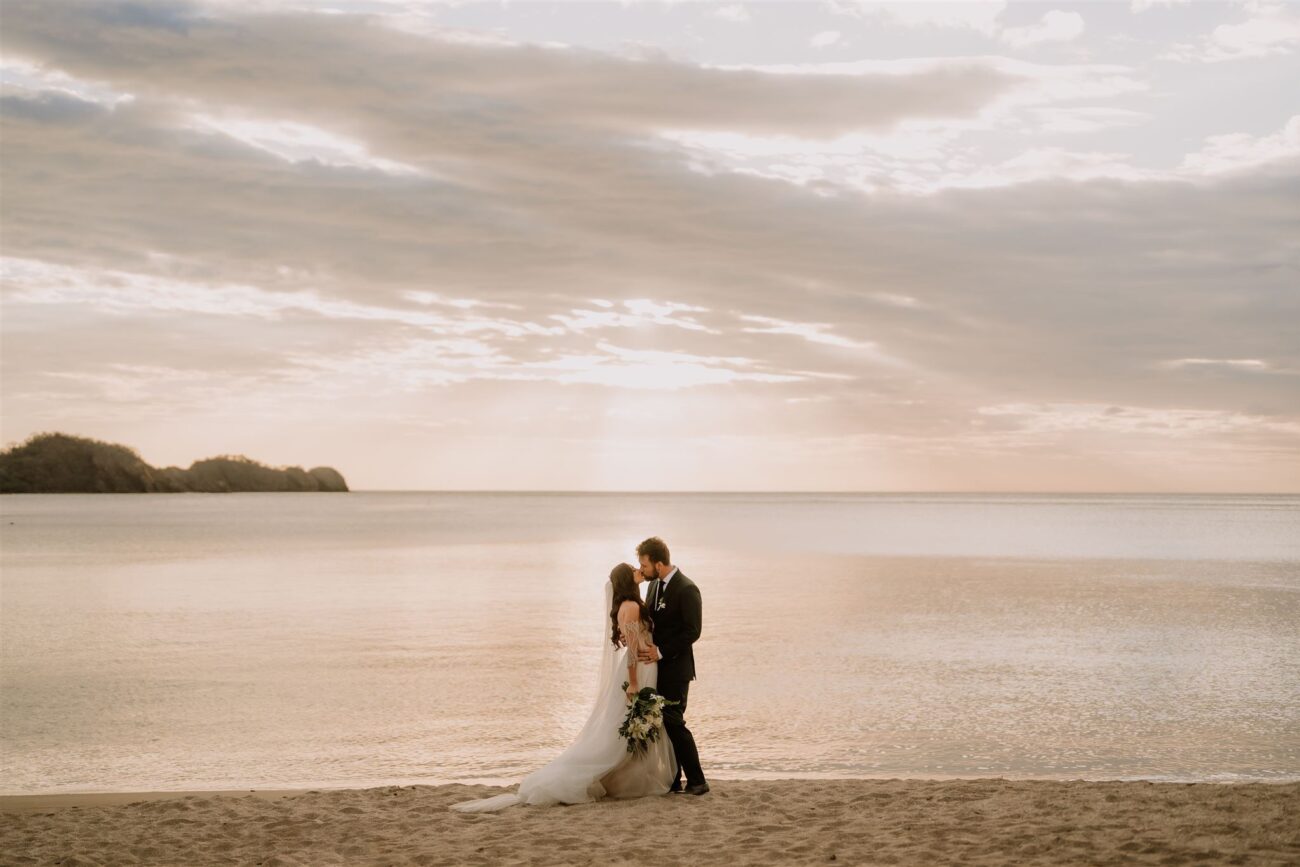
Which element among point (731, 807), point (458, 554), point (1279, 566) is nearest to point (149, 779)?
point (731, 807)

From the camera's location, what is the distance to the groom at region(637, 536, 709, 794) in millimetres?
10094

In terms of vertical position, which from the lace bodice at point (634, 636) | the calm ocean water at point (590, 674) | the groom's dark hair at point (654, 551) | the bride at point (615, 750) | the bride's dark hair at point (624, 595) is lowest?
the calm ocean water at point (590, 674)

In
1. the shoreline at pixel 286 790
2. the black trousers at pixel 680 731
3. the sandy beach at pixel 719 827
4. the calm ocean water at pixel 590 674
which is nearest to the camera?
the sandy beach at pixel 719 827

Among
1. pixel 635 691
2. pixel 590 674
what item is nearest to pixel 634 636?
pixel 635 691

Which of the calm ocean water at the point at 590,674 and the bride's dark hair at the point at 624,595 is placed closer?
the bride's dark hair at the point at 624,595

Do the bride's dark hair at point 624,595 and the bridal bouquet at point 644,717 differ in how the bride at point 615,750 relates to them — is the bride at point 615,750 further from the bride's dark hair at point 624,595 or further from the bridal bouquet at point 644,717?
the bridal bouquet at point 644,717

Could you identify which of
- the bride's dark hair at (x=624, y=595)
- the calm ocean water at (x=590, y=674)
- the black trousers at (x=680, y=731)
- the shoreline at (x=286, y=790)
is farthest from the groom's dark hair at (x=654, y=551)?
the calm ocean water at (x=590, y=674)

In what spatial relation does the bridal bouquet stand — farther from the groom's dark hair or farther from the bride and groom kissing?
the groom's dark hair

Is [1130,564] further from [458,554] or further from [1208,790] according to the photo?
[1208,790]

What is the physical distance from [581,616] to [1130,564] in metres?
31.3

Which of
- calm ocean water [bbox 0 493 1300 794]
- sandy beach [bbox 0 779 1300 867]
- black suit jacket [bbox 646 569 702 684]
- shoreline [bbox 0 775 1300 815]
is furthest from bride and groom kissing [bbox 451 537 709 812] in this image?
calm ocean water [bbox 0 493 1300 794]

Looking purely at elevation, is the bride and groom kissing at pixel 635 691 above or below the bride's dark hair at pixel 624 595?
below

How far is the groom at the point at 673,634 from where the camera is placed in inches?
397

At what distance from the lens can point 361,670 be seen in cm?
2022
